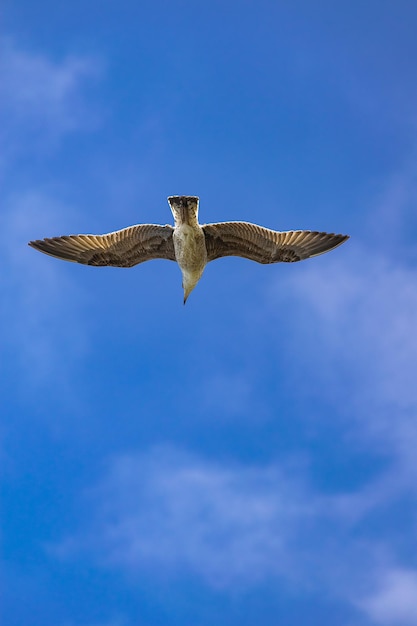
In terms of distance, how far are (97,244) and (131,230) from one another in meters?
1.22

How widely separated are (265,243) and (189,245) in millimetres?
2344

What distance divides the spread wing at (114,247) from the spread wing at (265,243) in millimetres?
1314

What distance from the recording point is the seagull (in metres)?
23.6

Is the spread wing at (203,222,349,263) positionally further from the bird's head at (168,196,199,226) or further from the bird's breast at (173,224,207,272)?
the bird's head at (168,196,199,226)

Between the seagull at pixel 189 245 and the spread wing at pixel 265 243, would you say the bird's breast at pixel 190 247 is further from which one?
the spread wing at pixel 265 243

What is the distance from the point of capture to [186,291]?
24.5 metres

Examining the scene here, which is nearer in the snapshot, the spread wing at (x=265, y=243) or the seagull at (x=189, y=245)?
the seagull at (x=189, y=245)

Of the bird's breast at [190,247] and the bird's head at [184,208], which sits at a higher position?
the bird's head at [184,208]

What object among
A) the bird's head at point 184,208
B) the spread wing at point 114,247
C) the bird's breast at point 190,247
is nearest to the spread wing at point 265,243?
the bird's breast at point 190,247

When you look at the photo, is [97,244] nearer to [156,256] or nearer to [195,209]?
[156,256]

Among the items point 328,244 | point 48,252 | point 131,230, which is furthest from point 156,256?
point 328,244

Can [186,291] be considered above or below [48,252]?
below

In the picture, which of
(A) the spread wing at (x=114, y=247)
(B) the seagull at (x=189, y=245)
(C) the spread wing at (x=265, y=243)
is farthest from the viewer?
(A) the spread wing at (x=114, y=247)

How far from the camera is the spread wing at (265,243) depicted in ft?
78.4
